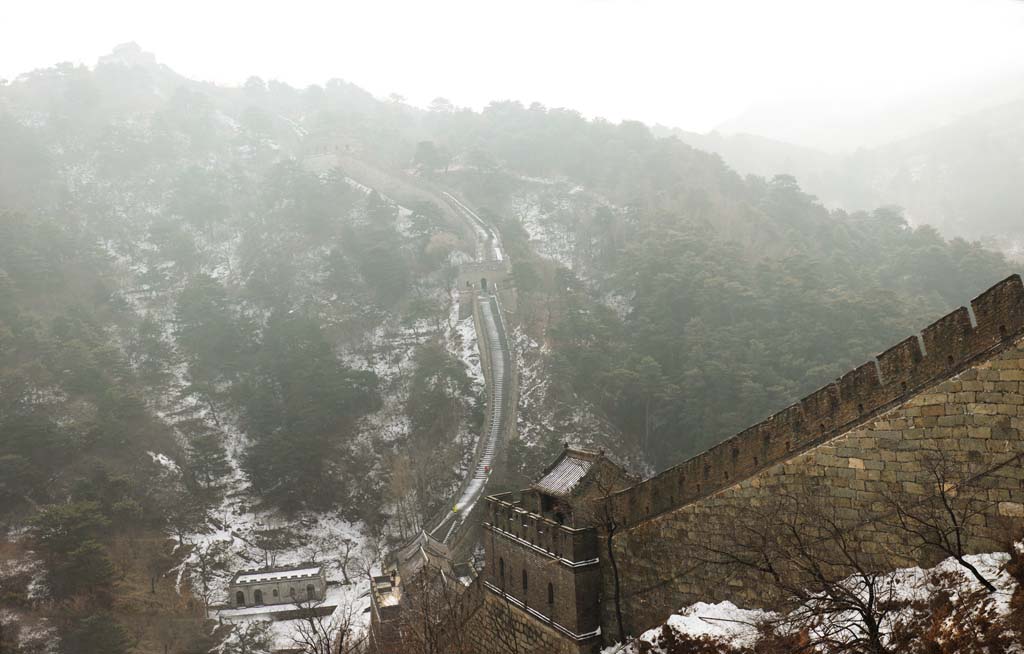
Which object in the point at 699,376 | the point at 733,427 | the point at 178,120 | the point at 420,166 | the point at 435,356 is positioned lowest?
the point at 733,427

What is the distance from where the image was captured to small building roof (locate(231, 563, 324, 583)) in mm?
24812

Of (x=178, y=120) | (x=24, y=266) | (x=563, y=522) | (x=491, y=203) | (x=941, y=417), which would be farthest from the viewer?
(x=178, y=120)

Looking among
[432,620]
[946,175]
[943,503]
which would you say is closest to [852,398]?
[943,503]

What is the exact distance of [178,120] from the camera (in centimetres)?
6025

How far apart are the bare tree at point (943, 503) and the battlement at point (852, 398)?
0.92m

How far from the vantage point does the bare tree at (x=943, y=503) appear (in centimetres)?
704

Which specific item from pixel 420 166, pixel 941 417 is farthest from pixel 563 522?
pixel 420 166

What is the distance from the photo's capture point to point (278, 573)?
25391 millimetres

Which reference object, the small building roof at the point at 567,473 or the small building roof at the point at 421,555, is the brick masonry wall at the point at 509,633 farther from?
the small building roof at the point at 421,555

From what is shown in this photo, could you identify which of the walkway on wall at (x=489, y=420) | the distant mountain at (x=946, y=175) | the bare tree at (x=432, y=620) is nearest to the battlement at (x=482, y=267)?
the walkway on wall at (x=489, y=420)

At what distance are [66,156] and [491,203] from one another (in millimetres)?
33458

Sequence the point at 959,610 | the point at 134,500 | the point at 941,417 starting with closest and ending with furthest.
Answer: the point at 959,610 < the point at 941,417 < the point at 134,500

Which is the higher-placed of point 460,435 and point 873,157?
point 873,157

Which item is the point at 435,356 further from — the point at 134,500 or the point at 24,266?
the point at 24,266
